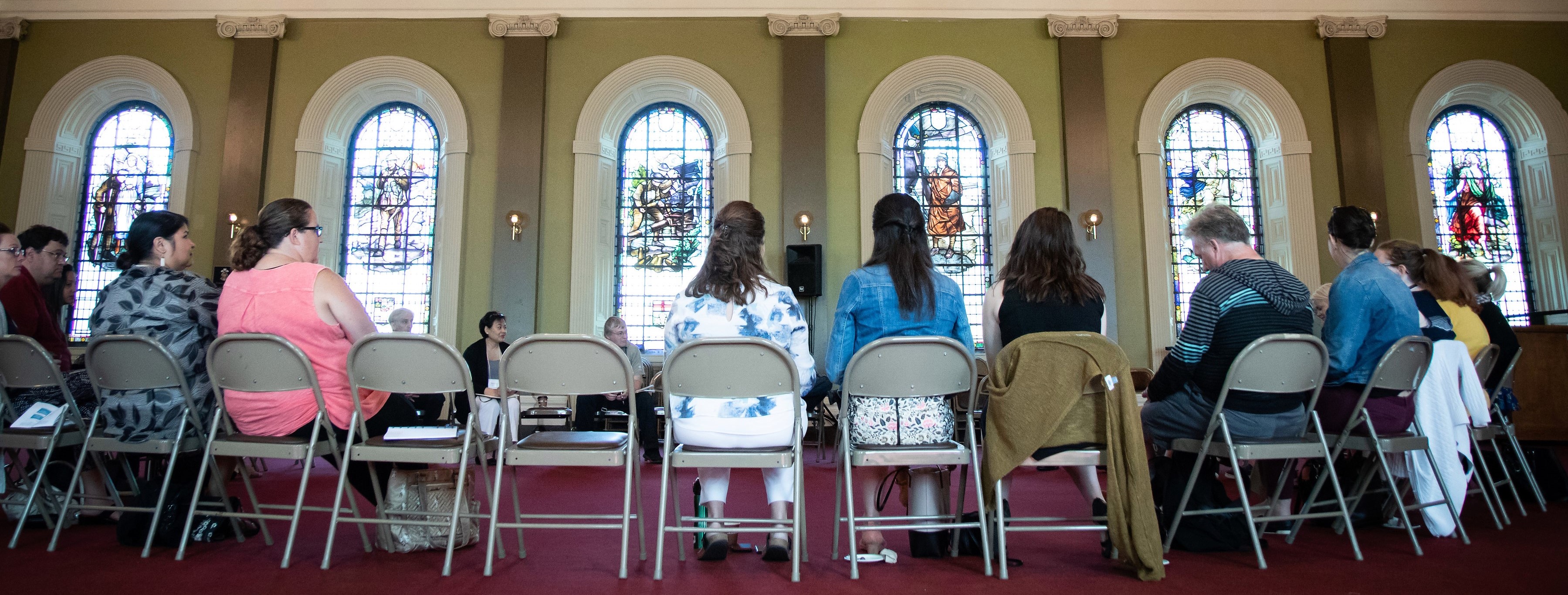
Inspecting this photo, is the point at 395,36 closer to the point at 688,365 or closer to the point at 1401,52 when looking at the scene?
the point at 688,365

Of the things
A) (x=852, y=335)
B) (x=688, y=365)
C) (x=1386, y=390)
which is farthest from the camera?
(x=1386, y=390)

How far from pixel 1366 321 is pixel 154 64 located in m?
10.7

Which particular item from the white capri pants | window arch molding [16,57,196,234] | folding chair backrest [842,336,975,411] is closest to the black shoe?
the white capri pants

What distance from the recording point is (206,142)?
28.7ft

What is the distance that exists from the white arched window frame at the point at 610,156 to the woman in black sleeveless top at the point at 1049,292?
5.95m

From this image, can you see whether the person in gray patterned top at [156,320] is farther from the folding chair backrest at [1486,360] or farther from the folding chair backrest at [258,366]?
the folding chair backrest at [1486,360]

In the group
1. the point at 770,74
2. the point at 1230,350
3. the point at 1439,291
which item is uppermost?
the point at 770,74

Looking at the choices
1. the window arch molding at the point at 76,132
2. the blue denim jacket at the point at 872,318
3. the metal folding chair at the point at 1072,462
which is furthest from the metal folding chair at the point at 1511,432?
the window arch molding at the point at 76,132

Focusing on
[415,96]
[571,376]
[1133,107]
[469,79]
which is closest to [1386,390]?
[571,376]

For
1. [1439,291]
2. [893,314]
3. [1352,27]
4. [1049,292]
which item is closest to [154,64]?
[893,314]

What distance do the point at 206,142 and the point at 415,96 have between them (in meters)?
2.11

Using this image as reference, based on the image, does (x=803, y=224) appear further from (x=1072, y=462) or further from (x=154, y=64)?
(x=154, y=64)

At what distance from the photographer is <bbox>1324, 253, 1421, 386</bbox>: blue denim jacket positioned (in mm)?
3090

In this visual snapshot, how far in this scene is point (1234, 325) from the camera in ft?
8.96
